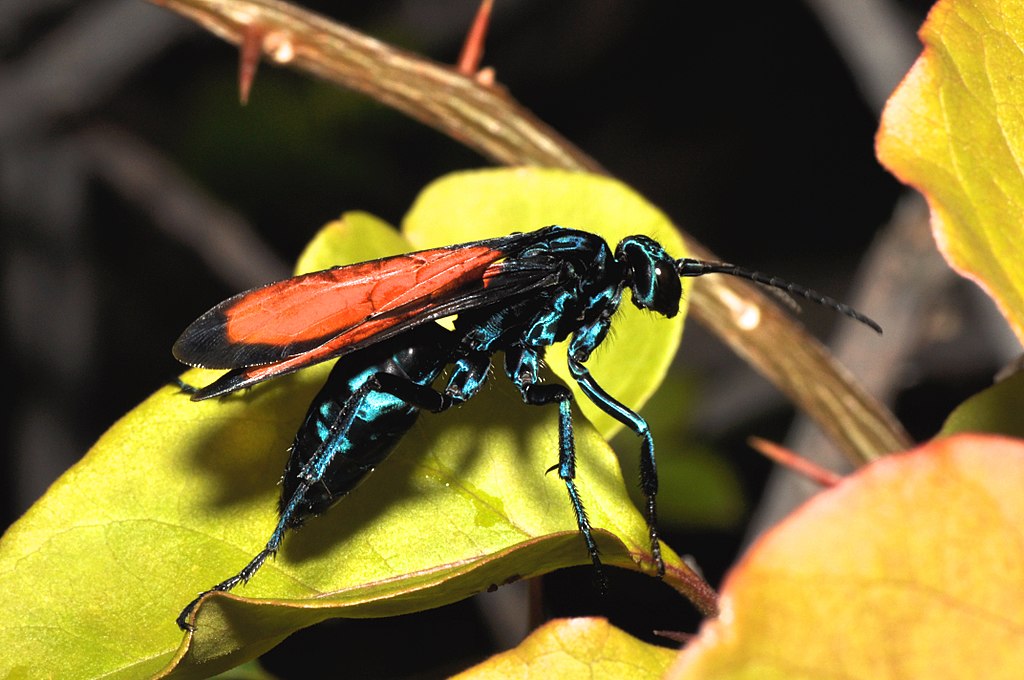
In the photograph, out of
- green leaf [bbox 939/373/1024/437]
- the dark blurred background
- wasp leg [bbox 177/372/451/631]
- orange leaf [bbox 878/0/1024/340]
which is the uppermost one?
orange leaf [bbox 878/0/1024/340]

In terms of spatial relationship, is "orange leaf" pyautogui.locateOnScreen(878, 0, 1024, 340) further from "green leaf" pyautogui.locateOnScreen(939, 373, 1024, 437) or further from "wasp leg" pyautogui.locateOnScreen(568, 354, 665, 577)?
"wasp leg" pyautogui.locateOnScreen(568, 354, 665, 577)

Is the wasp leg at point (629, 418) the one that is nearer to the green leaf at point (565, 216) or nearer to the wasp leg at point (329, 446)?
the green leaf at point (565, 216)

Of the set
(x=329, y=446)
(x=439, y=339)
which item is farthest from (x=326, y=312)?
(x=439, y=339)

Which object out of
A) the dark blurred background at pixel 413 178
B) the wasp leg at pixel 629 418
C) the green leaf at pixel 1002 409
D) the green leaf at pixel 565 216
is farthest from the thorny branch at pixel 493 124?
the dark blurred background at pixel 413 178

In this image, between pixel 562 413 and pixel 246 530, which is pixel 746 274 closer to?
pixel 562 413

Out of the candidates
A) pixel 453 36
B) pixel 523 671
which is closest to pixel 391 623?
pixel 453 36

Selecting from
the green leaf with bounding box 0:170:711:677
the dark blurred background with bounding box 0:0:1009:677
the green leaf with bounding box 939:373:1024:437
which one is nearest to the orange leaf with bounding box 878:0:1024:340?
the green leaf with bounding box 939:373:1024:437
